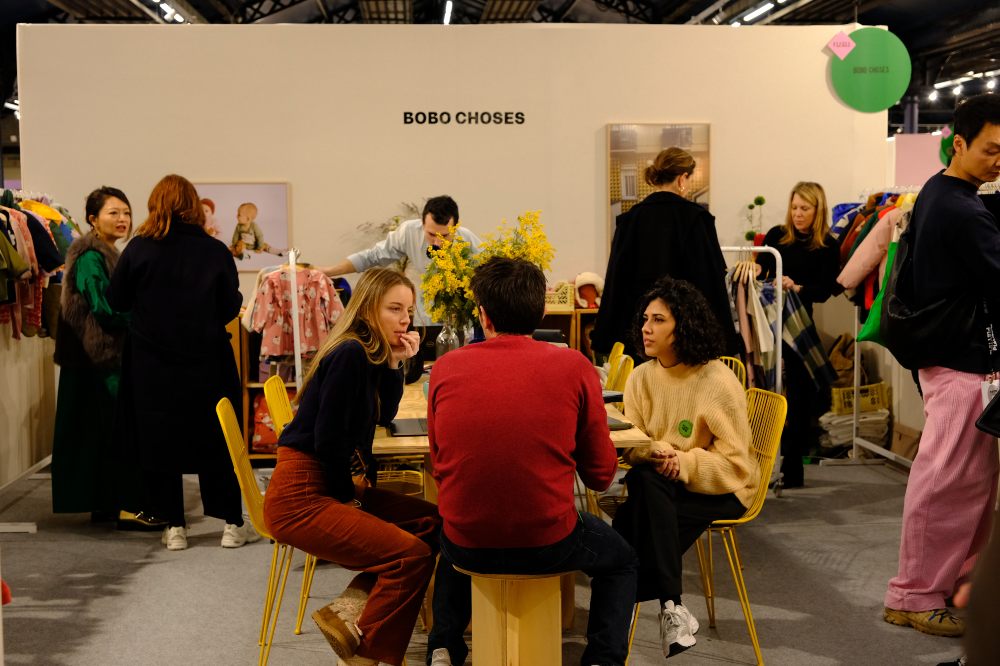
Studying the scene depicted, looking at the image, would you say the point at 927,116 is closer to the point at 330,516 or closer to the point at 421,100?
the point at 421,100

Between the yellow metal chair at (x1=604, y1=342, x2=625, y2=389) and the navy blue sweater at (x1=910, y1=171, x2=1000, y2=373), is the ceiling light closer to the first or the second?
the yellow metal chair at (x1=604, y1=342, x2=625, y2=389)

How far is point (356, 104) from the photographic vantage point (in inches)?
284

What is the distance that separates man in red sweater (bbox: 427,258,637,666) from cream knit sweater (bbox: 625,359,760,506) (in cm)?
63

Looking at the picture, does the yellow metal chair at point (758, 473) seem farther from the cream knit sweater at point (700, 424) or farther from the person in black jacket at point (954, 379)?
the person in black jacket at point (954, 379)

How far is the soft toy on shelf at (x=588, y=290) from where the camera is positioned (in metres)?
6.83

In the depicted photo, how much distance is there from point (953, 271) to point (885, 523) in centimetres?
215

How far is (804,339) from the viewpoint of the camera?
225 inches

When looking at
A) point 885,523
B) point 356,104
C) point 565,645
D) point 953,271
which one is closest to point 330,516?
point 565,645

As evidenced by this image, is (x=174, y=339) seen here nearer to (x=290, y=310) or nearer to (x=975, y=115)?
(x=290, y=310)

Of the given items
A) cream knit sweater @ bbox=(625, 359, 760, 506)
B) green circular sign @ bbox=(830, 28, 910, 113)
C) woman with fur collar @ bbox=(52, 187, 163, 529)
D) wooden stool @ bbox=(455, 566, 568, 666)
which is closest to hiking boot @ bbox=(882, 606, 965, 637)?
cream knit sweater @ bbox=(625, 359, 760, 506)

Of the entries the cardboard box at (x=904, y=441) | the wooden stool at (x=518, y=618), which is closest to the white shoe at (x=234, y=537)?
the wooden stool at (x=518, y=618)

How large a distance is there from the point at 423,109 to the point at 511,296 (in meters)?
4.89

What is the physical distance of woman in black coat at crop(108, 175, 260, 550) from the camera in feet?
15.4

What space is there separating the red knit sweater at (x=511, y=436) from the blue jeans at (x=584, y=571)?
0.04 meters
